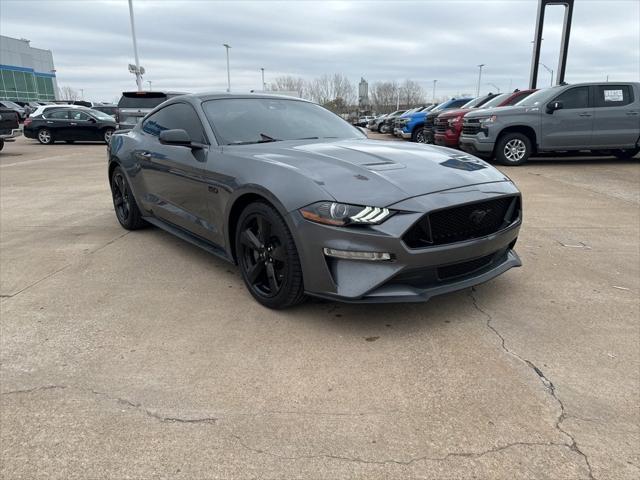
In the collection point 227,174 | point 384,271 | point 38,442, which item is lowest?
point 38,442

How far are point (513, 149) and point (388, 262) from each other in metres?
9.06

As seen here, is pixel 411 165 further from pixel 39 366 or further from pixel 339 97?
pixel 339 97

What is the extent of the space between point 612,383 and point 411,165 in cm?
169

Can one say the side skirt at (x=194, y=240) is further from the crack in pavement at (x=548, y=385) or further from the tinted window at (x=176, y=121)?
the crack in pavement at (x=548, y=385)

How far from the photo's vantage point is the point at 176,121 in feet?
14.3

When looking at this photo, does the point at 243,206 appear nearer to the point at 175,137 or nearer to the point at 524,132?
the point at 175,137

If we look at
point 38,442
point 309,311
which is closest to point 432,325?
point 309,311

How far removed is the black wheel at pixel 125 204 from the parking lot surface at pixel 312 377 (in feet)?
3.41

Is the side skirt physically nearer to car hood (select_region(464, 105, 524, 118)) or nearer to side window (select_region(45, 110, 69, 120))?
car hood (select_region(464, 105, 524, 118))

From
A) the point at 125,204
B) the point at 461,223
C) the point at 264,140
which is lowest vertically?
the point at 125,204

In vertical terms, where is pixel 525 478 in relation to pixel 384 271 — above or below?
below

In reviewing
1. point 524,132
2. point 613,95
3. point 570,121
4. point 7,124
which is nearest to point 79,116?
point 7,124

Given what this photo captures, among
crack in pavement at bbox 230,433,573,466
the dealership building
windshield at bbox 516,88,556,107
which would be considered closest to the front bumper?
crack in pavement at bbox 230,433,573,466

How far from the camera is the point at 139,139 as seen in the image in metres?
4.98
